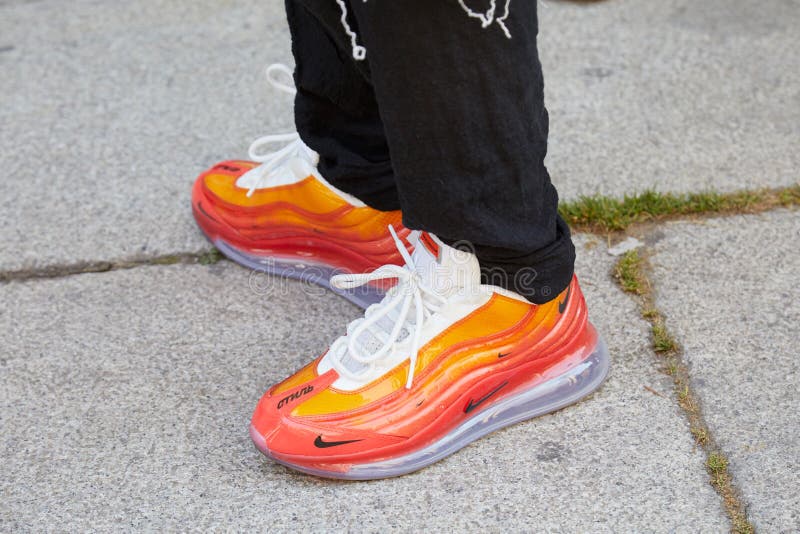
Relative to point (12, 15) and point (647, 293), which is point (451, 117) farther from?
point (12, 15)

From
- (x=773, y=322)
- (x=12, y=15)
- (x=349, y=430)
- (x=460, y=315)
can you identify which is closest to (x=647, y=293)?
(x=773, y=322)

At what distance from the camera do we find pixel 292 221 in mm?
1840

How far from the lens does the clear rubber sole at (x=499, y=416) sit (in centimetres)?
141

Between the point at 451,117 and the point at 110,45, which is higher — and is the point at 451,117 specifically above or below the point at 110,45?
above

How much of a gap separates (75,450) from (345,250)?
2.08 feet

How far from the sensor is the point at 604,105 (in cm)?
241

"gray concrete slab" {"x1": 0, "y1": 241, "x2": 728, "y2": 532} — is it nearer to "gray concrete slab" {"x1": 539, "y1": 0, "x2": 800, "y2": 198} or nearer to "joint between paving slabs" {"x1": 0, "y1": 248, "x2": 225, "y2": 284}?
"joint between paving slabs" {"x1": 0, "y1": 248, "x2": 225, "y2": 284}

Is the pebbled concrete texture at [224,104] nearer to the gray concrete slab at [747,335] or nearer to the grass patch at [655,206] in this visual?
the grass patch at [655,206]

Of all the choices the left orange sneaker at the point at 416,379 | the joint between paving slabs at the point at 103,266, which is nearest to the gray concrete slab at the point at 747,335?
the left orange sneaker at the point at 416,379

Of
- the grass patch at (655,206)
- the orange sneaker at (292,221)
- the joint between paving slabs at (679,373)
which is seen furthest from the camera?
the grass patch at (655,206)

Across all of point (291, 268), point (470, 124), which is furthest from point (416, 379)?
point (291, 268)

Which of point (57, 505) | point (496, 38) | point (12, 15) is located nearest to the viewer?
point (496, 38)

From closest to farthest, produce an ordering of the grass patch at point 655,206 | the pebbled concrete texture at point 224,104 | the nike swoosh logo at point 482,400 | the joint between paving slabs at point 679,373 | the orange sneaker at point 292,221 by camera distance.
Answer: the joint between paving slabs at point 679,373 < the nike swoosh logo at point 482,400 < the orange sneaker at point 292,221 < the grass patch at point 655,206 < the pebbled concrete texture at point 224,104

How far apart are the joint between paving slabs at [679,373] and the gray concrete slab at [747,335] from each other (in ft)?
0.05
